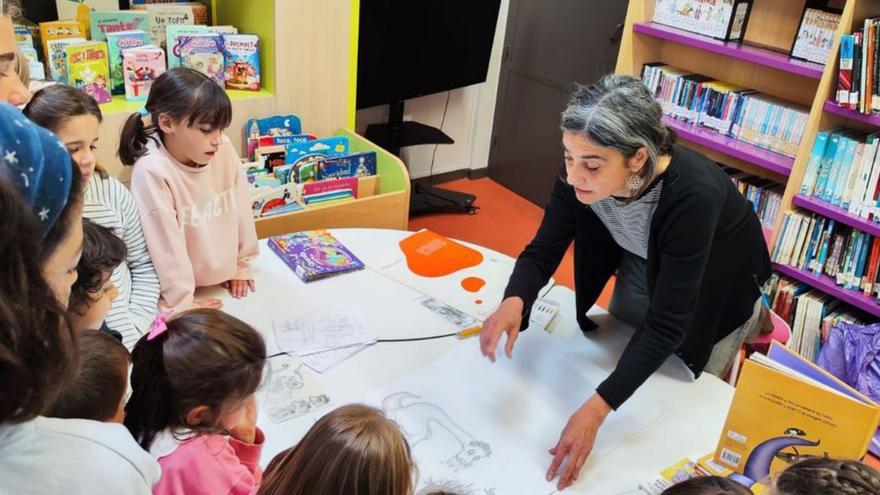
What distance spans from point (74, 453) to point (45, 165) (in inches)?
10.7

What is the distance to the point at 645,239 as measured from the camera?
57.1 inches

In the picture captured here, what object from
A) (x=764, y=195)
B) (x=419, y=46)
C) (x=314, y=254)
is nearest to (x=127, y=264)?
(x=314, y=254)

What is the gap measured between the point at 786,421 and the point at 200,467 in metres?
0.96

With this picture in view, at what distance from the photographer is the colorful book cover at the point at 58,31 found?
6.84 ft

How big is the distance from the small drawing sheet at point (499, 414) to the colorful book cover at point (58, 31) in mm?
1595

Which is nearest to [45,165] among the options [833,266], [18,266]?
[18,266]

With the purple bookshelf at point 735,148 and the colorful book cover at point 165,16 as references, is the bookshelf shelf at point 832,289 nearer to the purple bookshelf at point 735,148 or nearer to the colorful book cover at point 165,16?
the purple bookshelf at point 735,148

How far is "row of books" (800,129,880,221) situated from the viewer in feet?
7.47

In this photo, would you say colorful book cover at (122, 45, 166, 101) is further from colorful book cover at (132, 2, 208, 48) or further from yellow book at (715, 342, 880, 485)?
yellow book at (715, 342, 880, 485)

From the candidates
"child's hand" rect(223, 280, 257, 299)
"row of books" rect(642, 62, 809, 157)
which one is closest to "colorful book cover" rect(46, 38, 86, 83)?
"child's hand" rect(223, 280, 257, 299)

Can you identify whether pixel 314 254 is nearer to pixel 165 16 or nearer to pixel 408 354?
pixel 408 354


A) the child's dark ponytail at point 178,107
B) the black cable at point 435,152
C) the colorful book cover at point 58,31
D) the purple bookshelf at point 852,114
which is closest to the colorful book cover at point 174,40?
the colorful book cover at point 58,31

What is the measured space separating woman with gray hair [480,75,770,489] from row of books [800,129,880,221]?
999mm

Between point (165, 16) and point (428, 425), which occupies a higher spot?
point (165, 16)
